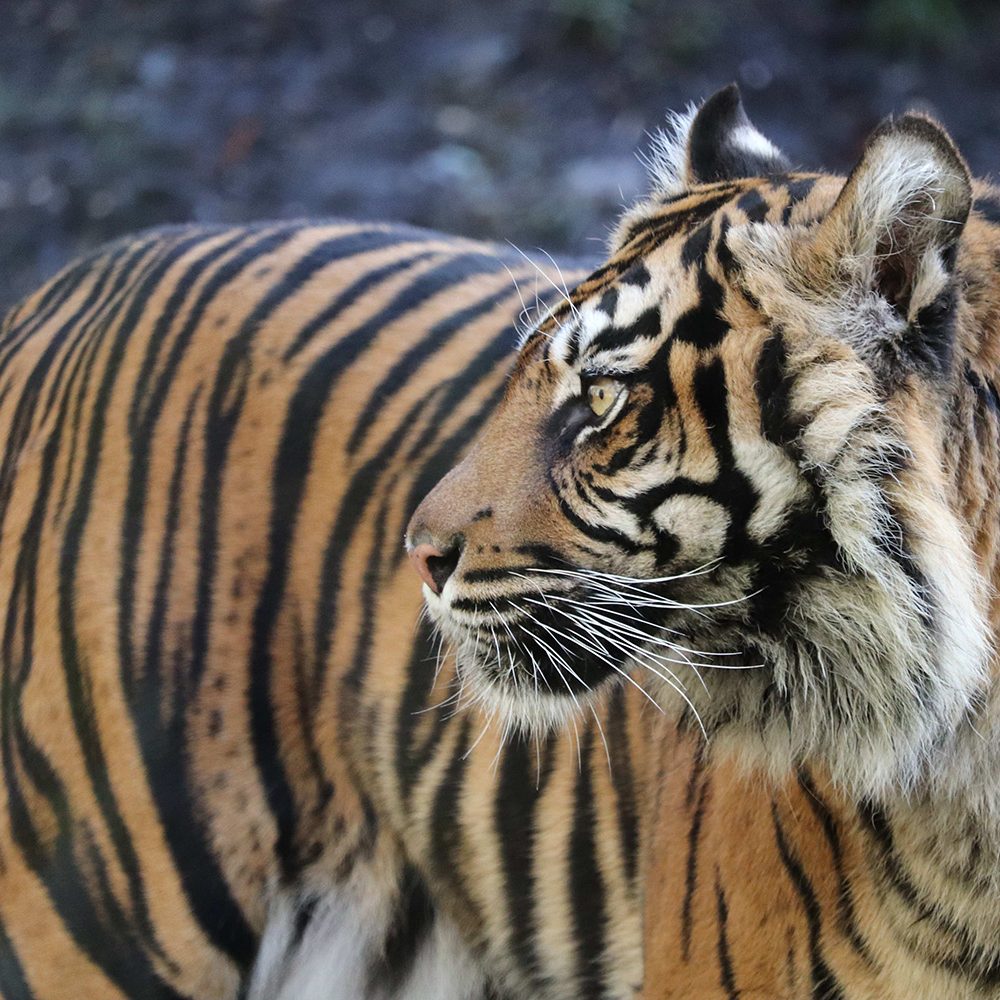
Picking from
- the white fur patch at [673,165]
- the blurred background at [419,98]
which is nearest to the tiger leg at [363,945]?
the white fur patch at [673,165]

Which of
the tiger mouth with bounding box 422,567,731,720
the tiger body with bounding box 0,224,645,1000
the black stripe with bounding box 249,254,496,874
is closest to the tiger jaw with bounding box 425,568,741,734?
the tiger mouth with bounding box 422,567,731,720

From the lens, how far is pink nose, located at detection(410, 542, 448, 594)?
166cm

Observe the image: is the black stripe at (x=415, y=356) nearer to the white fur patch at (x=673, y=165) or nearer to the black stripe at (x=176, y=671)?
the black stripe at (x=176, y=671)

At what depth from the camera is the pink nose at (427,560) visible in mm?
1661

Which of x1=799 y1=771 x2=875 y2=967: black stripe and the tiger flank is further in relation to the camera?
x1=799 y1=771 x2=875 y2=967: black stripe

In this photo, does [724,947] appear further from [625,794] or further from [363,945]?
[363,945]

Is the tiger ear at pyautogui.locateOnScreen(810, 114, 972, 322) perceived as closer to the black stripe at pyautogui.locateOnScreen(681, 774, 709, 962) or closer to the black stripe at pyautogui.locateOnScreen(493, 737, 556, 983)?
the black stripe at pyautogui.locateOnScreen(681, 774, 709, 962)

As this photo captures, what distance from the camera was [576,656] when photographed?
65.9 inches

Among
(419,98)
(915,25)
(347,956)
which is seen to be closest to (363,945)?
(347,956)

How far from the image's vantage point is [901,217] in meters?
1.44

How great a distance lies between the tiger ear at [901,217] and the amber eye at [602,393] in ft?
0.81

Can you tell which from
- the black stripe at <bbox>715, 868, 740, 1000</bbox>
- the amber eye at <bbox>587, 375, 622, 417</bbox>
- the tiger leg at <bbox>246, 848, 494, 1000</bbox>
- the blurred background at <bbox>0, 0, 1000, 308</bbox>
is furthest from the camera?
the blurred background at <bbox>0, 0, 1000, 308</bbox>

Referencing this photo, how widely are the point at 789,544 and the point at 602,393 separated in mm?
258

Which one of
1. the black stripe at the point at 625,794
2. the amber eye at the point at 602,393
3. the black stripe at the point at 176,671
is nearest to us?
the amber eye at the point at 602,393
